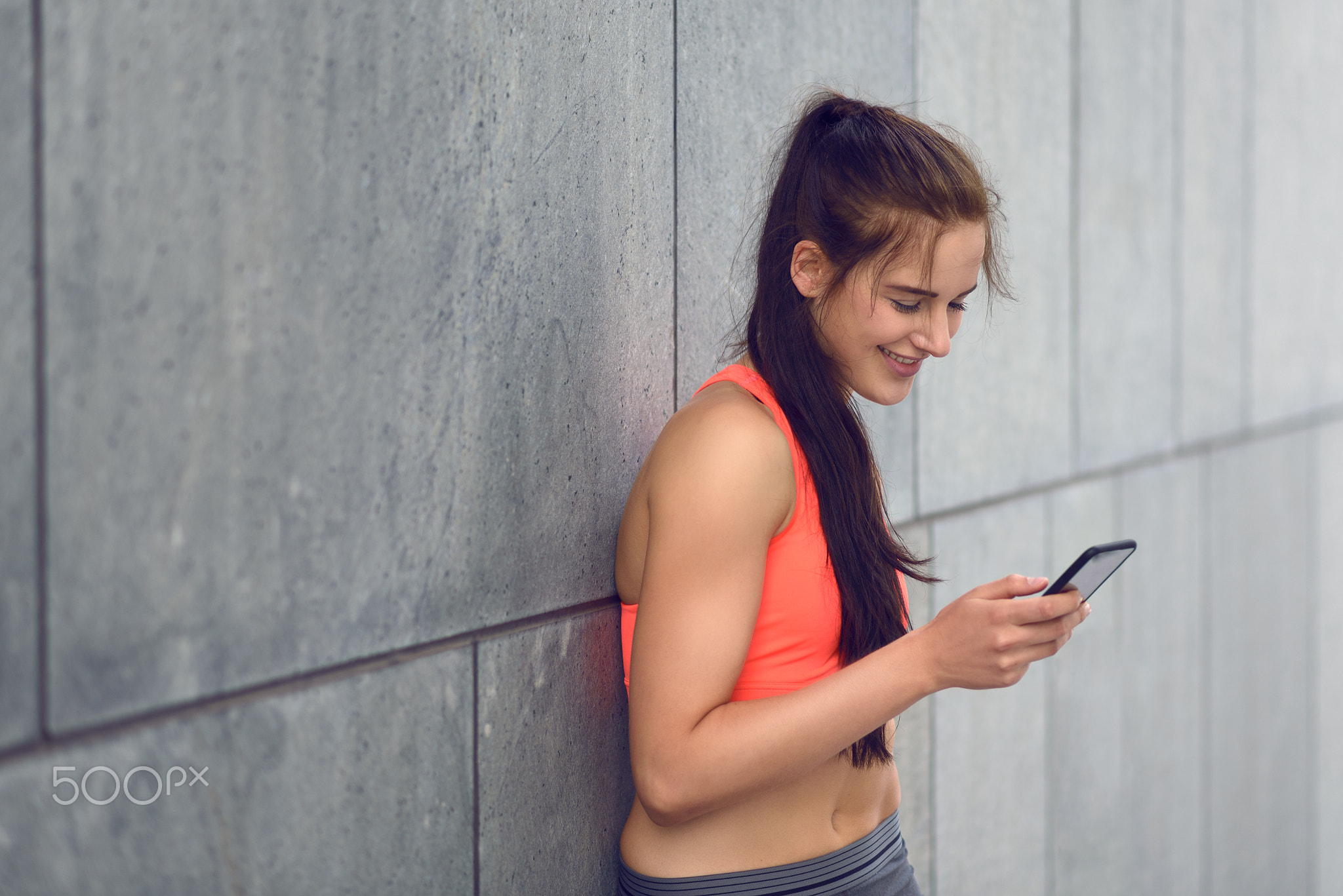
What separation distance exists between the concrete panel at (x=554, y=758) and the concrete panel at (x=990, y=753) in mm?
1642

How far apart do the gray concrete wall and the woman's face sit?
466 millimetres

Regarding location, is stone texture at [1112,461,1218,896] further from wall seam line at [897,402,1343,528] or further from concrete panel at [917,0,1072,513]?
concrete panel at [917,0,1072,513]

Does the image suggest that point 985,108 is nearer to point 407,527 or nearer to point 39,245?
point 407,527

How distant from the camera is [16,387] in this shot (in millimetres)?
1230

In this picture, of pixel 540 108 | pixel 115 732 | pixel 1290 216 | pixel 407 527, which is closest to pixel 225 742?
pixel 115 732

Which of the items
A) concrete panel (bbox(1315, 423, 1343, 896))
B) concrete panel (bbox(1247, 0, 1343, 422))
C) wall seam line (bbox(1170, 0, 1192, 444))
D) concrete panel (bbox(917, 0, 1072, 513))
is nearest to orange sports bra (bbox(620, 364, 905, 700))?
concrete panel (bbox(917, 0, 1072, 513))

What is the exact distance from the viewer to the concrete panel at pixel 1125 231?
4531 millimetres

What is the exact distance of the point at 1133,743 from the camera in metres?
5.04

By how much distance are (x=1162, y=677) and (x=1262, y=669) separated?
1582mm

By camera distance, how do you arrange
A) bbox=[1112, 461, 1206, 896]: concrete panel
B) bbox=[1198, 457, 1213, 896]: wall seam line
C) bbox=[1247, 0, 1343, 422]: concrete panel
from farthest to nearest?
bbox=[1247, 0, 1343, 422]: concrete panel, bbox=[1198, 457, 1213, 896]: wall seam line, bbox=[1112, 461, 1206, 896]: concrete panel

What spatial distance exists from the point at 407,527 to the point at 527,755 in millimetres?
552

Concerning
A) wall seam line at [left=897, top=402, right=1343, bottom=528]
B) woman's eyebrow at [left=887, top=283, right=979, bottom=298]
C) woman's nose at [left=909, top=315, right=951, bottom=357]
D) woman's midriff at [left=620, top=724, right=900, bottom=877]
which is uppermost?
woman's eyebrow at [left=887, top=283, right=979, bottom=298]

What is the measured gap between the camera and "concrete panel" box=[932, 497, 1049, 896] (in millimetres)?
3750

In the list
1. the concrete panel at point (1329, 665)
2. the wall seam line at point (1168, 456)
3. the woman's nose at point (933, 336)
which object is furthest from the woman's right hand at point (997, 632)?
the concrete panel at point (1329, 665)
